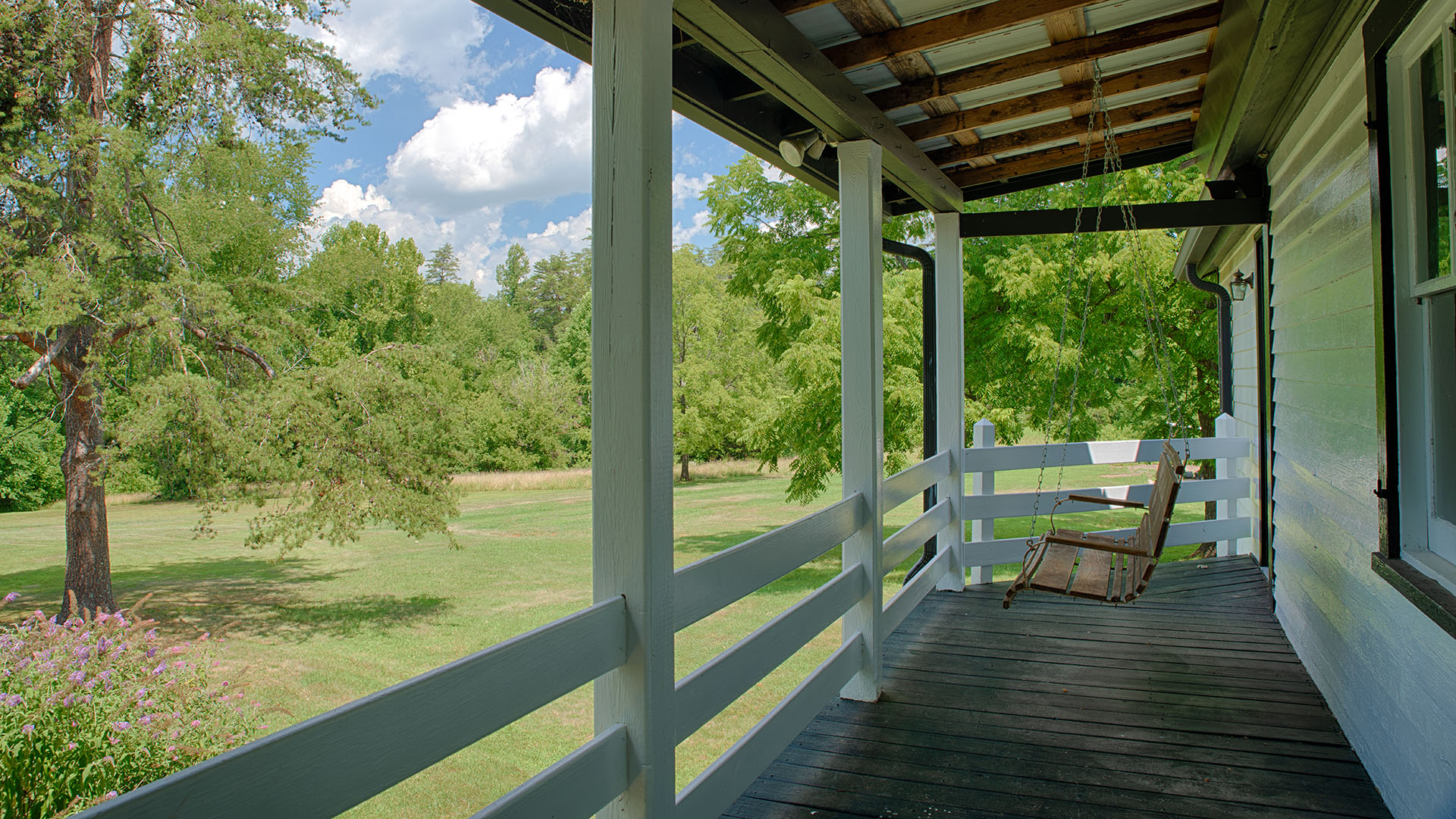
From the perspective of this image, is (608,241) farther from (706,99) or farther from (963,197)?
(963,197)

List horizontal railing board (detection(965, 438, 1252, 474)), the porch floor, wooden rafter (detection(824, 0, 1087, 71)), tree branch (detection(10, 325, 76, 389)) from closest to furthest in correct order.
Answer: the porch floor, wooden rafter (detection(824, 0, 1087, 71)), horizontal railing board (detection(965, 438, 1252, 474)), tree branch (detection(10, 325, 76, 389))

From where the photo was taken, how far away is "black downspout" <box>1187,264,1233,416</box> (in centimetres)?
661

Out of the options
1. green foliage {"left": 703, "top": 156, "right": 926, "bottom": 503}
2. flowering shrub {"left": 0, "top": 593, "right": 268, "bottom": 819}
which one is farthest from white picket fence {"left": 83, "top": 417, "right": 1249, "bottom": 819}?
green foliage {"left": 703, "top": 156, "right": 926, "bottom": 503}

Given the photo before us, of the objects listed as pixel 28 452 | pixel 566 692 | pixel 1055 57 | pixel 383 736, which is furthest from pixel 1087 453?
pixel 28 452

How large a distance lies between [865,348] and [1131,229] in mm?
1829

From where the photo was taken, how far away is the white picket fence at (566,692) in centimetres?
95

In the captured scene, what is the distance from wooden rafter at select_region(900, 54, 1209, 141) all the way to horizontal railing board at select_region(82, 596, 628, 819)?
9.05 feet

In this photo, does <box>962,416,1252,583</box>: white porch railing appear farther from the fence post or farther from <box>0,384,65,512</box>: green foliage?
<box>0,384,65,512</box>: green foliage

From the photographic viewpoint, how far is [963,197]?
479 centimetres

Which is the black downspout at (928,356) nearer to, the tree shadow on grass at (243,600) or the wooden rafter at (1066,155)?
the wooden rafter at (1066,155)

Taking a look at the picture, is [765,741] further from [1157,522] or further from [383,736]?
[1157,522]

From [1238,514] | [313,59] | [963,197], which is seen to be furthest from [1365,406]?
[313,59]

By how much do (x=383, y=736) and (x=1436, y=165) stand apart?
2.30 metres

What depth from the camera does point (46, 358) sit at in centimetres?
810
